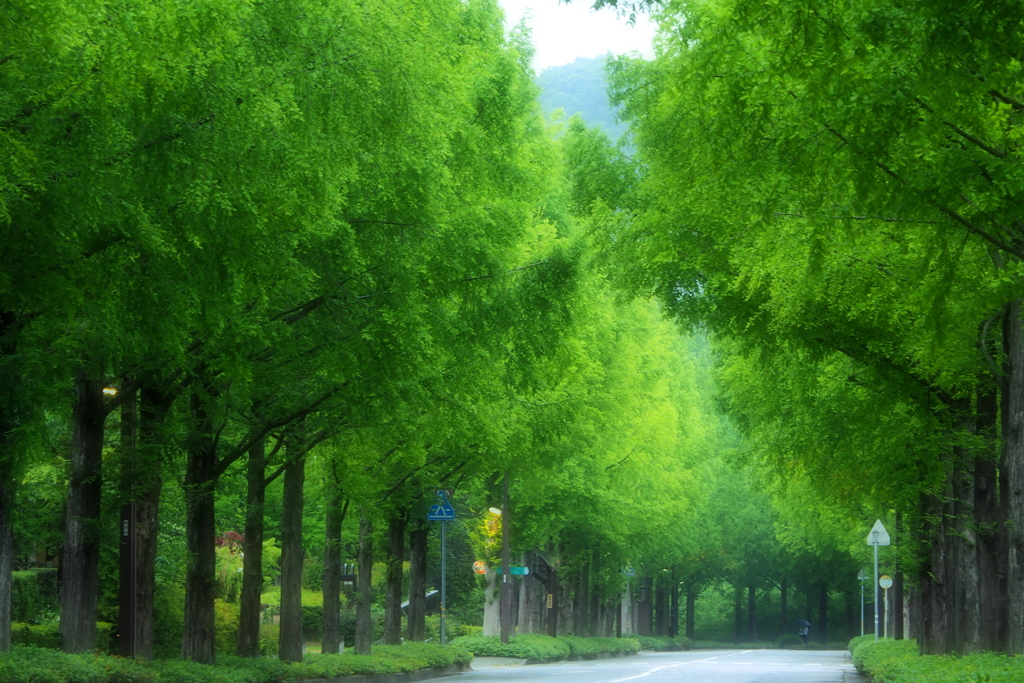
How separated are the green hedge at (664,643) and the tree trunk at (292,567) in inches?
1910

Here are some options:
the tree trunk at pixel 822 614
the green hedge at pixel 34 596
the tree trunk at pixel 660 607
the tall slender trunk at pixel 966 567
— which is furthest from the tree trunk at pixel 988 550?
the tree trunk at pixel 822 614

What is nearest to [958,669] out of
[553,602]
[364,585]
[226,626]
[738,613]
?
[364,585]

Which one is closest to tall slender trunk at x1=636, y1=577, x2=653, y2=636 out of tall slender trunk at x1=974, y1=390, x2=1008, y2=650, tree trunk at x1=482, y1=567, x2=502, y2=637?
tree trunk at x1=482, y1=567, x2=502, y2=637

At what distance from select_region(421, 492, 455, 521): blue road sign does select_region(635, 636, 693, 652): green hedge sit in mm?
41624

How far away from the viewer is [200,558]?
18.9m

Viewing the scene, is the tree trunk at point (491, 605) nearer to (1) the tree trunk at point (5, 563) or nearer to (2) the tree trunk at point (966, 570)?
(2) the tree trunk at point (966, 570)

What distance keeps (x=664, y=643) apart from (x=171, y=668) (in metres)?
61.4

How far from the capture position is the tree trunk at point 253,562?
21.2 metres

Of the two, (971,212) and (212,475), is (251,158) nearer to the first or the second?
(971,212)

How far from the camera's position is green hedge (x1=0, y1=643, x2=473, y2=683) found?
41.5ft

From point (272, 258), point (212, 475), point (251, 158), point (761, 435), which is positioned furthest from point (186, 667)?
point (761, 435)

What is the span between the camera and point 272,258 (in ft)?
39.5

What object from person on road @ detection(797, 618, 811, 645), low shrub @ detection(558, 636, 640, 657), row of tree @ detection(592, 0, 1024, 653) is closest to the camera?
row of tree @ detection(592, 0, 1024, 653)

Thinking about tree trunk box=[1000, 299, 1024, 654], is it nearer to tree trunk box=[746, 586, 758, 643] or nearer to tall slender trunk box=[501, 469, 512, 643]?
tall slender trunk box=[501, 469, 512, 643]
